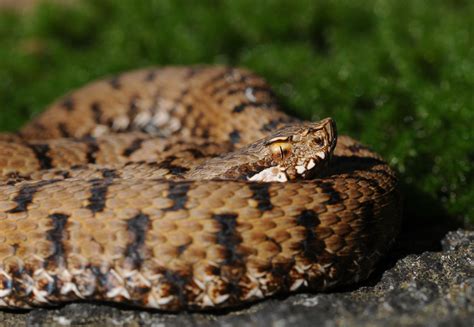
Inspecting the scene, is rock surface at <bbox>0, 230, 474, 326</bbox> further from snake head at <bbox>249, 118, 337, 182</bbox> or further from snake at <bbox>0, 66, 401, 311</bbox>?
snake head at <bbox>249, 118, 337, 182</bbox>

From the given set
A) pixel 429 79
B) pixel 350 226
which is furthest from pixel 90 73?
pixel 350 226

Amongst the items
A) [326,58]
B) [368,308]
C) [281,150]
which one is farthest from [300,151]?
[326,58]

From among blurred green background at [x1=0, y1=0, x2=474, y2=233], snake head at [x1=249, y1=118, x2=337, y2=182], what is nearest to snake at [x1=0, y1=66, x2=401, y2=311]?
snake head at [x1=249, y1=118, x2=337, y2=182]

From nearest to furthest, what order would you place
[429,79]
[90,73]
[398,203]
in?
[398,203] → [429,79] → [90,73]

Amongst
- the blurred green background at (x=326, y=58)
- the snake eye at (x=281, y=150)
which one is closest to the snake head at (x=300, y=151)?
the snake eye at (x=281, y=150)

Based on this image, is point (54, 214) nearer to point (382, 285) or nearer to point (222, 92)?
point (382, 285)

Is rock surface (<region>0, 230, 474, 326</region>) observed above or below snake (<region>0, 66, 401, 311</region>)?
below
